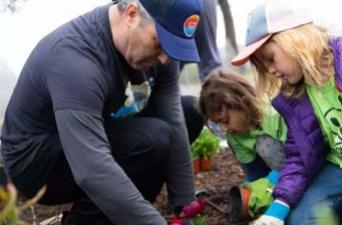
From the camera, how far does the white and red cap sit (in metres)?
1.87

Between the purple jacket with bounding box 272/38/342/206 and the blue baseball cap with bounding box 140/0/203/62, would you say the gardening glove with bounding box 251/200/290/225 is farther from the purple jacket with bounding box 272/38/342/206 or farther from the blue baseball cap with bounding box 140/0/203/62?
the blue baseball cap with bounding box 140/0/203/62

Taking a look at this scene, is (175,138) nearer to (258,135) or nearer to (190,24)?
(258,135)

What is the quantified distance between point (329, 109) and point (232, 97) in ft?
1.37

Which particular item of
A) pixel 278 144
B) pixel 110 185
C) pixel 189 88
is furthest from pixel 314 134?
pixel 189 88

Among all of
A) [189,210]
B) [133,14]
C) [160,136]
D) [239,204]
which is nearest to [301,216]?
[239,204]

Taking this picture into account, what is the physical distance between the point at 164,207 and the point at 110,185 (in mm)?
1079

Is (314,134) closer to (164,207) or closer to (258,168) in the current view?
(258,168)

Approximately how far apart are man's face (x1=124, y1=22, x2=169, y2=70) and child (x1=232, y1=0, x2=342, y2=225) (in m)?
0.34

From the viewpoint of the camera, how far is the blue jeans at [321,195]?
203 centimetres

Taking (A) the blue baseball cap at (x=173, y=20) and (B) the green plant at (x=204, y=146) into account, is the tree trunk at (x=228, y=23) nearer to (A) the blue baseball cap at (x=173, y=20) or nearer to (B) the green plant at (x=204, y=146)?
(B) the green plant at (x=204, y=146)

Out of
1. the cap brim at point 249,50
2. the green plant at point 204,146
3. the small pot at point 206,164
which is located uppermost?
the cap brim at point 249,50

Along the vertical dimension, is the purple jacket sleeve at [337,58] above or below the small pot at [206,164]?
above

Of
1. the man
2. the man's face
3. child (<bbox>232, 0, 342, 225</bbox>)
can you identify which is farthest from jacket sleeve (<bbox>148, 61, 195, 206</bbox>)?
the man's face

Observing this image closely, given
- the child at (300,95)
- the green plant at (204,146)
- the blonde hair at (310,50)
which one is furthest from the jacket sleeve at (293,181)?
the green plant at (204,146)
